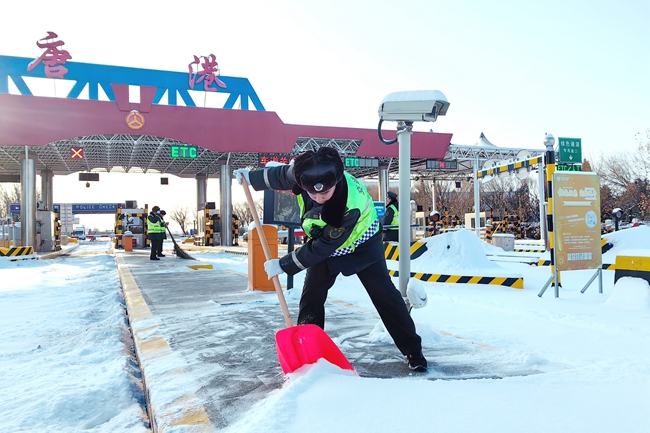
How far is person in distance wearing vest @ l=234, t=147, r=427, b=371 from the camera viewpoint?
8.77 ft

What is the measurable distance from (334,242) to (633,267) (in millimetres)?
4599

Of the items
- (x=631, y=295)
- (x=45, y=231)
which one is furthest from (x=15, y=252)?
(x=631, y=295)

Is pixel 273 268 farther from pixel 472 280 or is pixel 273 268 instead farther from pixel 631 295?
pixel 472 280

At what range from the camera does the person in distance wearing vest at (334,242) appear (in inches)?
105

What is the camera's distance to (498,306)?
5.55 meters

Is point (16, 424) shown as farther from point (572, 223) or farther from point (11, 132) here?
point (11, 132)

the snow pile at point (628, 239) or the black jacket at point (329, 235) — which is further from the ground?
the black jacket at point (329, 235)

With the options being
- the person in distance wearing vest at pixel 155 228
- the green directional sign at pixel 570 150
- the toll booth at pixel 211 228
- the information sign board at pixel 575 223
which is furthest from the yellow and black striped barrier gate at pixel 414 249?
the toll booth at pixel 211 228

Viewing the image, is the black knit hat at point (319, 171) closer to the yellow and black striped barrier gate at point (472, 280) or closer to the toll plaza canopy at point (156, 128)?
the yellow and black striped barrier gate at point (472, 280)

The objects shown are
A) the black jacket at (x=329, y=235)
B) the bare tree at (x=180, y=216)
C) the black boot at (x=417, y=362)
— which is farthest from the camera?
the bare tree at (x=180, y=216)

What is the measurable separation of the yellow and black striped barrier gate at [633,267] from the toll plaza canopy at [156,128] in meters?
9.57

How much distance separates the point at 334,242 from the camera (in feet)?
8.84

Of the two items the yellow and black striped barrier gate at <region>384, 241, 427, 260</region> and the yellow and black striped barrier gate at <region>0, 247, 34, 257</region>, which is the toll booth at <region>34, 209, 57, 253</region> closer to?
the yellow and black striped barrier gate at <region>0, 247, 34, 257</region>

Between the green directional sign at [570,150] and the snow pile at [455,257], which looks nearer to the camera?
the snow pile at [455,257]
